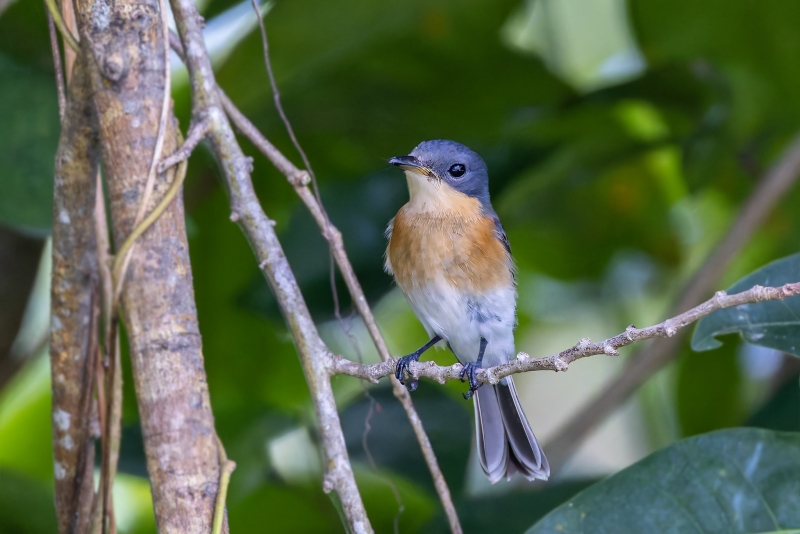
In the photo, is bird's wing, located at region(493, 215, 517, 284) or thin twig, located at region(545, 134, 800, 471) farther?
thin twig, located at region(545, 134, 800, 471)

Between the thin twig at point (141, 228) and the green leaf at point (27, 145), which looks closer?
the thin twig at point (141, 228)

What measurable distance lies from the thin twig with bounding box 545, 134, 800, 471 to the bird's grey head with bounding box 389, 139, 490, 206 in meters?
0.75

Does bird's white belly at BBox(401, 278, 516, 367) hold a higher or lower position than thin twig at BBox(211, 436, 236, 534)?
higher

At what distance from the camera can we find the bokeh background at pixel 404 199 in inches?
92.7

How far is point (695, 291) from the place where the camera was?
2670 mm

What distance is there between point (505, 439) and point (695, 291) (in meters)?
0.85

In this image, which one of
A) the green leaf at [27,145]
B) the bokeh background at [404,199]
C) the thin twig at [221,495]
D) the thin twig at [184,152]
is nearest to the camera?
the thin twig at [221,495]

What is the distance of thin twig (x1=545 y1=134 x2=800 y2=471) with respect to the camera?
2605 millimetres

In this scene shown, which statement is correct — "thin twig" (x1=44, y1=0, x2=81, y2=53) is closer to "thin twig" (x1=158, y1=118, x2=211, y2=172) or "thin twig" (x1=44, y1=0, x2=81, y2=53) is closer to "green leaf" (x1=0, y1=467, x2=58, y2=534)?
"thin twig" (x1=158, y1=118, x2=211, y2=172)

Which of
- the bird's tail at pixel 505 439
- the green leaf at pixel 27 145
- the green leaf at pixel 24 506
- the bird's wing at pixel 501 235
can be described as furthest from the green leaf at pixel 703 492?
the green leaf at pixel 27 145

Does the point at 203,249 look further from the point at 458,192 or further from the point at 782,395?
the point at 782,395

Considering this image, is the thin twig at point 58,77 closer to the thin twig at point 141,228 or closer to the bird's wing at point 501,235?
the thin twig at point 141,228

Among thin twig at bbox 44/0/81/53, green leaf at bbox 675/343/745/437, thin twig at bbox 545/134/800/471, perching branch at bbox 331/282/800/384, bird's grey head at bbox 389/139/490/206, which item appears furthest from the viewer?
green leaf at bbox 675/343/745/437

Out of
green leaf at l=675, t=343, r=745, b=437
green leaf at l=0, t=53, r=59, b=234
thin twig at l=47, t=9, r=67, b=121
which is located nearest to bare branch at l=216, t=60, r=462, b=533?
thin twig at l=47, t=9, r=67, b=121
